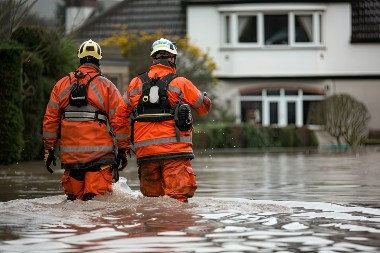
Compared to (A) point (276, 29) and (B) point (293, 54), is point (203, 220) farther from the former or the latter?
(A) point (276, 29)

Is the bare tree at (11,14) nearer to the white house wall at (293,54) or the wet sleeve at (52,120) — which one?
the wet sleeve at (52,120)

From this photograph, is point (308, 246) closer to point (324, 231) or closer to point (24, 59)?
point (324, 231)

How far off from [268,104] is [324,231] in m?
40.8

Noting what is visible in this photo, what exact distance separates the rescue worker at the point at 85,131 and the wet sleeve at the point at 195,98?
33.4 inches

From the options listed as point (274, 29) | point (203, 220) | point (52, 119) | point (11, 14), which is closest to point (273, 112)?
point (274, 29)

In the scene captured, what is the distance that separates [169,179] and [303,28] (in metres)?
39.4

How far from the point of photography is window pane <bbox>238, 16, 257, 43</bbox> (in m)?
50.8

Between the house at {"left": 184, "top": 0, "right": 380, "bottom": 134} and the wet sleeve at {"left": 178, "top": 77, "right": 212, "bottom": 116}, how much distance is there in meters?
37.5

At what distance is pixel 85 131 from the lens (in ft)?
41.8

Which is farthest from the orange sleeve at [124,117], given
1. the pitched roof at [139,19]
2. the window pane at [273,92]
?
the window pane at [273,92]

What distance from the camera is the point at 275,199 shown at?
571 inches

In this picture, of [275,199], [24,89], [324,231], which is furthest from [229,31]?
[324,231]

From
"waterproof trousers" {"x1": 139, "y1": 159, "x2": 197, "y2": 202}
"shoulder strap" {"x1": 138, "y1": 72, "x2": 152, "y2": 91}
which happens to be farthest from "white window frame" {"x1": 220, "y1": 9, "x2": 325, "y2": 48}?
"waterproof trousers" {"x1": 139, "y1": 159, "x2": 197, "y2": 202}

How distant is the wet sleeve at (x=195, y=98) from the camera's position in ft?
40.6
